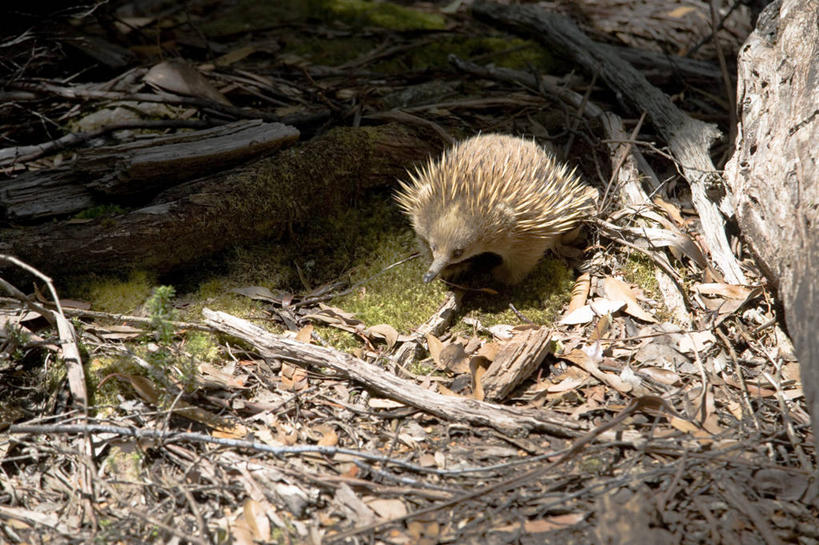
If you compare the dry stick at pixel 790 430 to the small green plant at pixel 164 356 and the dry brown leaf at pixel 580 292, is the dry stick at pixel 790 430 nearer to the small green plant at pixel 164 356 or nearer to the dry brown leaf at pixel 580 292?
the dry brown leaf at pixel 580 292

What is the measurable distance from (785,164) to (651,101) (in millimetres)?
1594

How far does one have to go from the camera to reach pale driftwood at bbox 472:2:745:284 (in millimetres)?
3463

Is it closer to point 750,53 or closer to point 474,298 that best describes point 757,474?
point 474,298

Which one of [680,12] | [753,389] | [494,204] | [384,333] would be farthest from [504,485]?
[680,12]

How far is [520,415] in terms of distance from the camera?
8.36 ft

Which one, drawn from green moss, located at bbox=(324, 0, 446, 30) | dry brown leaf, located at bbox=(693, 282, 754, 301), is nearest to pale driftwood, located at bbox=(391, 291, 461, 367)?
dry brown leaf, located at bbox=(693, 282, 754, 301)

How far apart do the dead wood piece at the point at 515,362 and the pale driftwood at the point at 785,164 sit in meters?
0.95

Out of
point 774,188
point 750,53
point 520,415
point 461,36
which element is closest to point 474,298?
point 520,415

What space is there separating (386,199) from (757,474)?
2467 mm

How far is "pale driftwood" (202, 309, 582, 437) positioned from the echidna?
Result: 595 millimetres

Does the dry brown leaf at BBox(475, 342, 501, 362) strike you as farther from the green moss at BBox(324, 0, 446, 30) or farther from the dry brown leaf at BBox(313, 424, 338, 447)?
the green moss at BBox(324, 0, 446, 30)

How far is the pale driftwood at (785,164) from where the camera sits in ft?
7.28

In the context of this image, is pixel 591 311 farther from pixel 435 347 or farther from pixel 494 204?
pixel 435 347

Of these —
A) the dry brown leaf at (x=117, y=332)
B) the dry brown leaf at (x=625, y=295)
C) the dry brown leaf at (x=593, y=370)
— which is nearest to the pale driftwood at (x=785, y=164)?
the dry brown leaf at (x=625, y=295)
